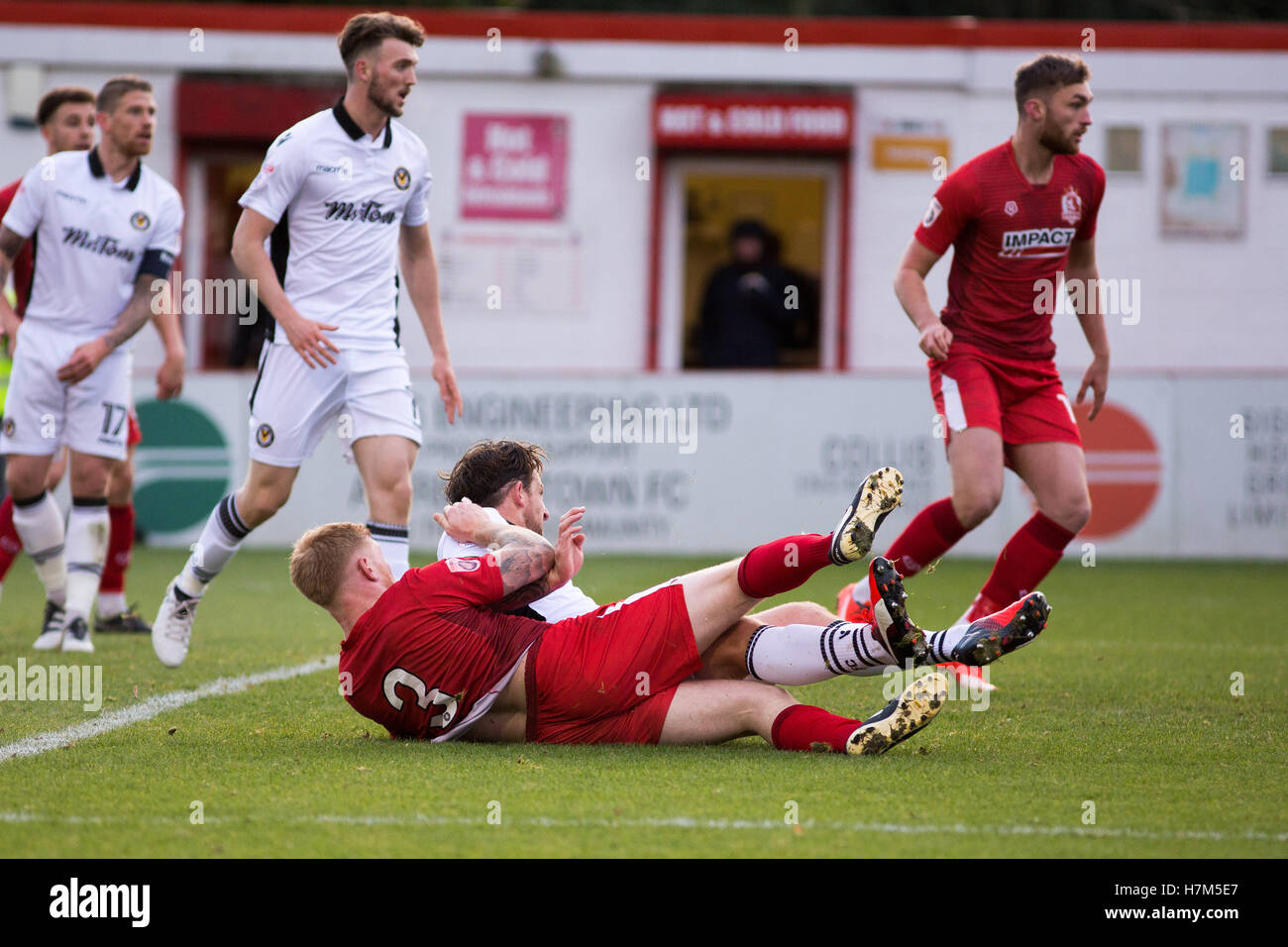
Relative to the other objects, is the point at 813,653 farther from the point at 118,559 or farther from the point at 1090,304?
the point at 118,559

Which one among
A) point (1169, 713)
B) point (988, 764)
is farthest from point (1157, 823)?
point (1169, 713)

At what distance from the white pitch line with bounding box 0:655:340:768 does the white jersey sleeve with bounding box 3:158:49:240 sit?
7.49 ft

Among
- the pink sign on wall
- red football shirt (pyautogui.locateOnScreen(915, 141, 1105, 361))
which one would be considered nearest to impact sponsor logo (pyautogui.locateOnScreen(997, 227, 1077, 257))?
red football shirt (pyautogui.locateOnScreen(915, 141, 1105, 361))

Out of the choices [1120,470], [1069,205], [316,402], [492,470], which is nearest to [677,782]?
[492,470]

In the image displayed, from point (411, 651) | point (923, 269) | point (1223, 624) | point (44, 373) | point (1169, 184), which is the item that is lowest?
point (1223, 624)

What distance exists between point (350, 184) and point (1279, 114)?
39.4ft

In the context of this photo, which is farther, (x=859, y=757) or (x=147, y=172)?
(x=147, y=172)

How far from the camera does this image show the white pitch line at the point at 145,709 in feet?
14.9

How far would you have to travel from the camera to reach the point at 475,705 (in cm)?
438

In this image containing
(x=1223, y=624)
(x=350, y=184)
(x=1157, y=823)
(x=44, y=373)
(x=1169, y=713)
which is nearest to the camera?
(x=1157, y=823)

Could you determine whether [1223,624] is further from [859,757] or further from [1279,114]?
[1279,114]

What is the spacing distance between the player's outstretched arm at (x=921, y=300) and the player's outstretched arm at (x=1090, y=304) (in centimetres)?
63

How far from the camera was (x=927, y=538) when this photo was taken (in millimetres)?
5867

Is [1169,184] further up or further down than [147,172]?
further up
